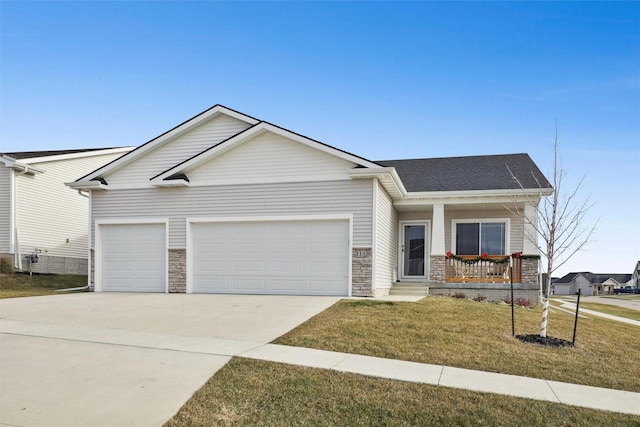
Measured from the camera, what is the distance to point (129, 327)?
941cm

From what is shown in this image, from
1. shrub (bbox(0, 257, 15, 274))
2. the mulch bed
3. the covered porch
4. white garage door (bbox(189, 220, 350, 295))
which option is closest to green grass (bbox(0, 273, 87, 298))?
shrub (bbox(0, 257, 15, 274))

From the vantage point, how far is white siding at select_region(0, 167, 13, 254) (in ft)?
66.0

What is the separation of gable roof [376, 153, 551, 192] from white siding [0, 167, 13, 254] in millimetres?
15848

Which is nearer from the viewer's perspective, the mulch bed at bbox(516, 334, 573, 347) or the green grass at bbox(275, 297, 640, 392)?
the green grass at bbox(275, 297, 640, 392)

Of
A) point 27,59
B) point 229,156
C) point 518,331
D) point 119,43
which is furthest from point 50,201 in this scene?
point 518,331

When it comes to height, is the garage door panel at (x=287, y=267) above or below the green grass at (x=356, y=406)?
above

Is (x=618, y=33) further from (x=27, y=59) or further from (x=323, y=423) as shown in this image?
(x=27, y=59)

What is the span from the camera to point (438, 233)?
1662 cm

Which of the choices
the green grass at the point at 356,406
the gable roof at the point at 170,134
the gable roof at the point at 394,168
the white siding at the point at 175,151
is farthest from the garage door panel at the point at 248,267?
the green grass at the point at 356,406

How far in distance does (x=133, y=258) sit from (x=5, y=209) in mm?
8143

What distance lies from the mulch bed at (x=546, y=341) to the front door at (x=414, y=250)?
9360mm

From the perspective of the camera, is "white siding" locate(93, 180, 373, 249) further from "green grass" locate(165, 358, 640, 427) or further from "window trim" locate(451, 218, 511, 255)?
"green grass" locate(165, 358, 640, 427)

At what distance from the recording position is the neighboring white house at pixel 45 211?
20.2 metres

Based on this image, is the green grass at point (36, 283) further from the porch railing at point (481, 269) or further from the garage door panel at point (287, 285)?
the porch railing at point (481, 269)
